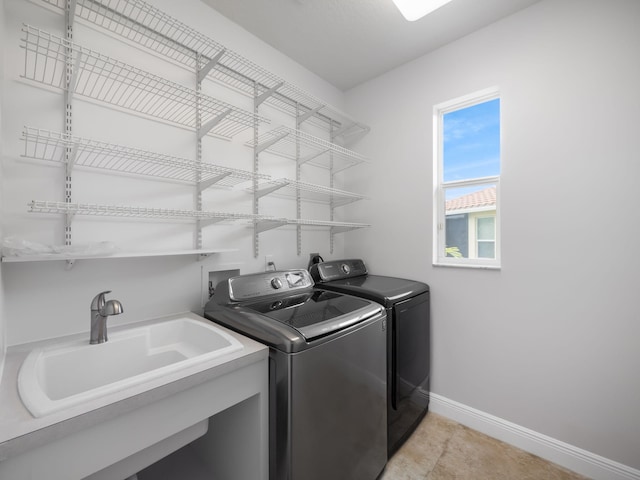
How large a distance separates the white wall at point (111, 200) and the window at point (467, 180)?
1.46 metres

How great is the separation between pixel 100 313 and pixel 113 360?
0.25 meters

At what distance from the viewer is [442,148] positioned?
7.32ft

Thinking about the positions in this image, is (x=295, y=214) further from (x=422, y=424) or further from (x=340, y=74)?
(x=422, y=424)

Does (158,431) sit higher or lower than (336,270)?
lower

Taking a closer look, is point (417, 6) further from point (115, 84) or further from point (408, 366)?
point (408, 366)

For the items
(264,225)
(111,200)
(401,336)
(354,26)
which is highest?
(354,26)

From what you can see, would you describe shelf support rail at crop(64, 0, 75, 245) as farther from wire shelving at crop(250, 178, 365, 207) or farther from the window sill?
the window sill

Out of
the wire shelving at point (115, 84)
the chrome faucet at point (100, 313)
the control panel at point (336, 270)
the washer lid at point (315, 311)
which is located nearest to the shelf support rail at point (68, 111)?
the wire shelving at point (115, 84)

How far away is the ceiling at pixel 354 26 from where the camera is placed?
1741mm

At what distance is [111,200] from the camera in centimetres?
138

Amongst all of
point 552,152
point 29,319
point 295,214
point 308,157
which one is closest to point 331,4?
point 308,157

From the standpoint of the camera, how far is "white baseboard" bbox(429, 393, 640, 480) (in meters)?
1.49

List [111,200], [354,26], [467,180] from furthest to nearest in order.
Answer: [467,180], [354,26], [111,200]

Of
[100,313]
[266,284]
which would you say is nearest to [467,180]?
[266,284]
